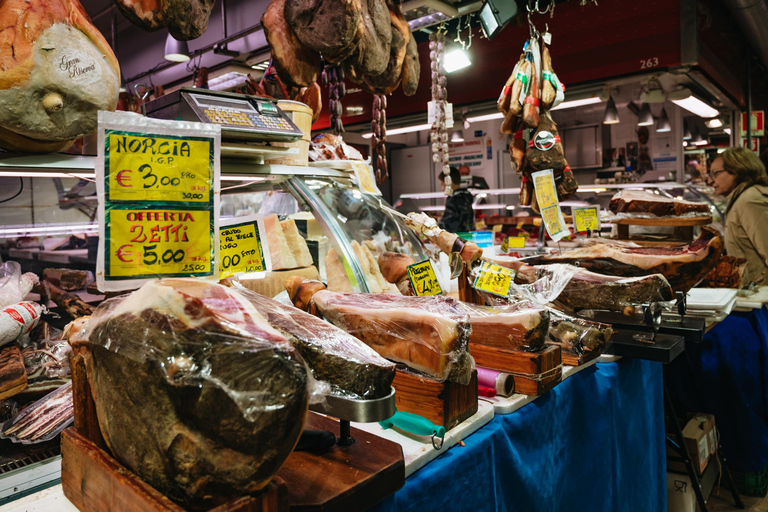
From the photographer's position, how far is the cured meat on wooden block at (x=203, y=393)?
75 centimetres

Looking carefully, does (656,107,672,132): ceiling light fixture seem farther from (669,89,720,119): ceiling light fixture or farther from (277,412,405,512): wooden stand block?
(277,412,405,512): wooden stand block

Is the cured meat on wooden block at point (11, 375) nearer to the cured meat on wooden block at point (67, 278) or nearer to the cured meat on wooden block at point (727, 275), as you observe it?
the cured meat on wooden block at point (67, 278)

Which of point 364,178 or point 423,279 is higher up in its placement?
point 364,178

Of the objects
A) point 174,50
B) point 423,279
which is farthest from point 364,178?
point 174,50

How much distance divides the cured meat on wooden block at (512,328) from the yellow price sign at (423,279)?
9.0 inches

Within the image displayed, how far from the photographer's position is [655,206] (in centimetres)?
374

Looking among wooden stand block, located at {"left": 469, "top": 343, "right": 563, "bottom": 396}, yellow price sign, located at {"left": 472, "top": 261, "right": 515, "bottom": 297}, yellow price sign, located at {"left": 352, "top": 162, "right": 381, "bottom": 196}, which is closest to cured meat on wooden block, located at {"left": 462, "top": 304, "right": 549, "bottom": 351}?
wooden stand block, located at {"left": 469, "top": 343, "right": 563, "bottom": 396}

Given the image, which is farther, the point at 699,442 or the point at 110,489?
the point at 699,442

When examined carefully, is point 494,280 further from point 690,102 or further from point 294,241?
point 690,102

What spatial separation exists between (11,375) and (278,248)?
3.43ft

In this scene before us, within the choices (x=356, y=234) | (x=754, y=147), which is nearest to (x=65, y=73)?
(x=356, y=234)

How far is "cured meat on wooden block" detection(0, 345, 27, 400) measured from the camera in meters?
1.35

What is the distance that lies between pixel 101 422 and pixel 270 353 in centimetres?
46

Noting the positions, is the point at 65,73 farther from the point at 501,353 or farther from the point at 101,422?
the point at 501,353
